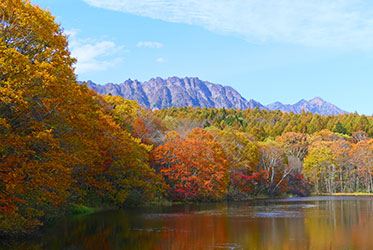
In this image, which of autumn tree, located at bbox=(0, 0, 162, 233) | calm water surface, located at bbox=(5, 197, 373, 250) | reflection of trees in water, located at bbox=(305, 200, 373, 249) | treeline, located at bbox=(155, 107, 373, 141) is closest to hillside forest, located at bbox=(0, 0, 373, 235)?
autumn tree, located at bbox=(0, 0, 162, 233)

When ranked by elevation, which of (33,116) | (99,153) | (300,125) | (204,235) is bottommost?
(204,235)

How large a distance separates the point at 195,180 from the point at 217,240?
110 ft

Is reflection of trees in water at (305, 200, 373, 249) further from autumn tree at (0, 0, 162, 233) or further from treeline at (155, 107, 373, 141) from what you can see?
treeline at (155, 107, 373, 141)

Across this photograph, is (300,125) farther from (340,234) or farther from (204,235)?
(204,235)

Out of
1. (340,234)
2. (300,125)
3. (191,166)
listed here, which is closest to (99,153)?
(340,234)

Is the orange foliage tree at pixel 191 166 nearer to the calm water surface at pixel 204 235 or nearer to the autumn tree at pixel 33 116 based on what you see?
the calm water surface at pixel 204 235

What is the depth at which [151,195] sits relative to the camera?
47125mm

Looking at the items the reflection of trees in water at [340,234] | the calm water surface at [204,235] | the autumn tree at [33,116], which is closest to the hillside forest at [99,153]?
the autumn tree at [33,116]

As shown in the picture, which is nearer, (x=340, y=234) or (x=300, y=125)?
(x=340, y=234)

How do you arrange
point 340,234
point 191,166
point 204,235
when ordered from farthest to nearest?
point 191,166 → point 204,235 → point 340,234

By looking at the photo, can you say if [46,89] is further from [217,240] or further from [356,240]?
[356,240]

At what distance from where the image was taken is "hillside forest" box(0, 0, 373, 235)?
19719 millimetres

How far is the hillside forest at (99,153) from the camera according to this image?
776 inches

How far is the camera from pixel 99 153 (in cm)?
3591
